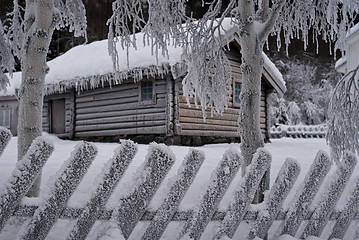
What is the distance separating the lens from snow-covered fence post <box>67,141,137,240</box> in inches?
71.9

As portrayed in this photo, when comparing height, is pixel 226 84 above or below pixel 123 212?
above

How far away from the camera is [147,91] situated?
44.5 ft

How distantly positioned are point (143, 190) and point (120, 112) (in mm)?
12437

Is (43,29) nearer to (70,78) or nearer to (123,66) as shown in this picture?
(123,66)

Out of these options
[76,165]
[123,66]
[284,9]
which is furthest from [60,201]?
[123,66]

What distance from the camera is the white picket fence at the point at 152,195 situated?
1.70 m

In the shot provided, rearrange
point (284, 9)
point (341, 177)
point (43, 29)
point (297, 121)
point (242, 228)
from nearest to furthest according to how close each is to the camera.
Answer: point (341, 177) → point (242, 228) → point (43, 29) → point (284, 9) → point (297, 121)

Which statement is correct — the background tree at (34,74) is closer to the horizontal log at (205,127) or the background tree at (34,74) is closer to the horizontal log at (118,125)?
the horizontal log at (118,125)

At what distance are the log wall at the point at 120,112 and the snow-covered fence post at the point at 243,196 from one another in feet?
33.5

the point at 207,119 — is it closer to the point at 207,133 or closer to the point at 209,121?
the point at 209,121

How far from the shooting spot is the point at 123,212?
74.2 inches

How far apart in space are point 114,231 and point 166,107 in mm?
10867

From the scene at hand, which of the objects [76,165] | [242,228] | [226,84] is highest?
[226,84]

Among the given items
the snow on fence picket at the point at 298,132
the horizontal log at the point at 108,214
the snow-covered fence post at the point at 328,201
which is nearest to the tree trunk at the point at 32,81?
the horizontal log at the point at 108,214
